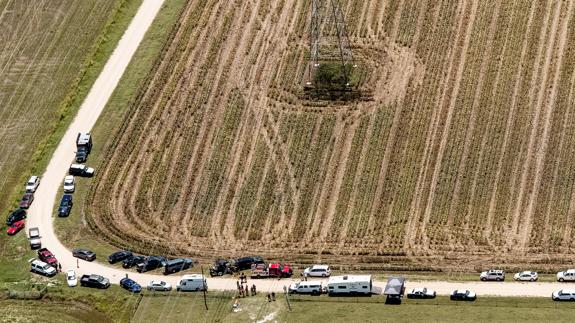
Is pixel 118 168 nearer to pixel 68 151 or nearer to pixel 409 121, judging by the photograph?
pixel 68 151

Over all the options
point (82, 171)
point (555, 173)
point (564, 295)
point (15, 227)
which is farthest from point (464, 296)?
→ point (15, 227)

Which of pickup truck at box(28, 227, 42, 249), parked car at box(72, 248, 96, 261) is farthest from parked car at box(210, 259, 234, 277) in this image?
pickup truck at box(28, 227, 42, 249)

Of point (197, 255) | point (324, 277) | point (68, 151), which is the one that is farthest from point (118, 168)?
point (324, 277)

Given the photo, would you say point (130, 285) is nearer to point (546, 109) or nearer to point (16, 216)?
point (16, 216)

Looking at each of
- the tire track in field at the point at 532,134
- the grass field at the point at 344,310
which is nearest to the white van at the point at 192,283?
the grass field at the point at 344,310

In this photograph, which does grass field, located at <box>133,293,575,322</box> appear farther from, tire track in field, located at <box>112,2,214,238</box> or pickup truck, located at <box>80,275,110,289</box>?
tire track in field, located at <box>112,2,214,238</box>

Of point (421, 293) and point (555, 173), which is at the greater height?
point (555, 173)

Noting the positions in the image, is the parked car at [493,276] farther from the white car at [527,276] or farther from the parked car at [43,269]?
the parked car at [43,269]
